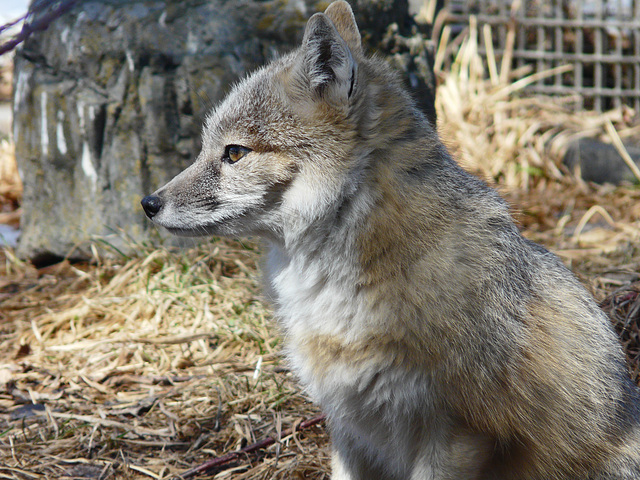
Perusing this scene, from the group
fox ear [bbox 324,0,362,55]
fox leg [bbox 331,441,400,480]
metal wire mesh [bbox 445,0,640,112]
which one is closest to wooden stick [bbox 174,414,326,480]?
fox leg [bbox 331,441,400,480]

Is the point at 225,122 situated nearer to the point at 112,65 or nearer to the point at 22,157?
the point at 112,65

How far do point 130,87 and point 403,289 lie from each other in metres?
3.55

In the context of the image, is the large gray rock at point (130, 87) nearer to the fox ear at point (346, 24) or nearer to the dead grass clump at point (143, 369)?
the dead grass clump at point (143, 369)

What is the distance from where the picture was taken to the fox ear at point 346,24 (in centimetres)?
274

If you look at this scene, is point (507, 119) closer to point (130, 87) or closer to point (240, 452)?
point (130, 87)

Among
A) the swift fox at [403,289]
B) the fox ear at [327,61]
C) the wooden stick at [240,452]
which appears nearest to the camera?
the swift fox at [403,289]

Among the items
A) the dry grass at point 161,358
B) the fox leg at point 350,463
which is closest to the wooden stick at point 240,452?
the dry grass at point 161,358

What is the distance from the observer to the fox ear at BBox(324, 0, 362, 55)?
2.74 m

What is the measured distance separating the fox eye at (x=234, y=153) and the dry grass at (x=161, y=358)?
116 cm

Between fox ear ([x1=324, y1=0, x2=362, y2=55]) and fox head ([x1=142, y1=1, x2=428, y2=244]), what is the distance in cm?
12

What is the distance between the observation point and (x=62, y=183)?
5176 mm

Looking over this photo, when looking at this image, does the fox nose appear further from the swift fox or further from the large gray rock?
the large gray rock

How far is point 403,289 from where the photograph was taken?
225cm

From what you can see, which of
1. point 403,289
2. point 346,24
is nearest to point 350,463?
point 403,289
